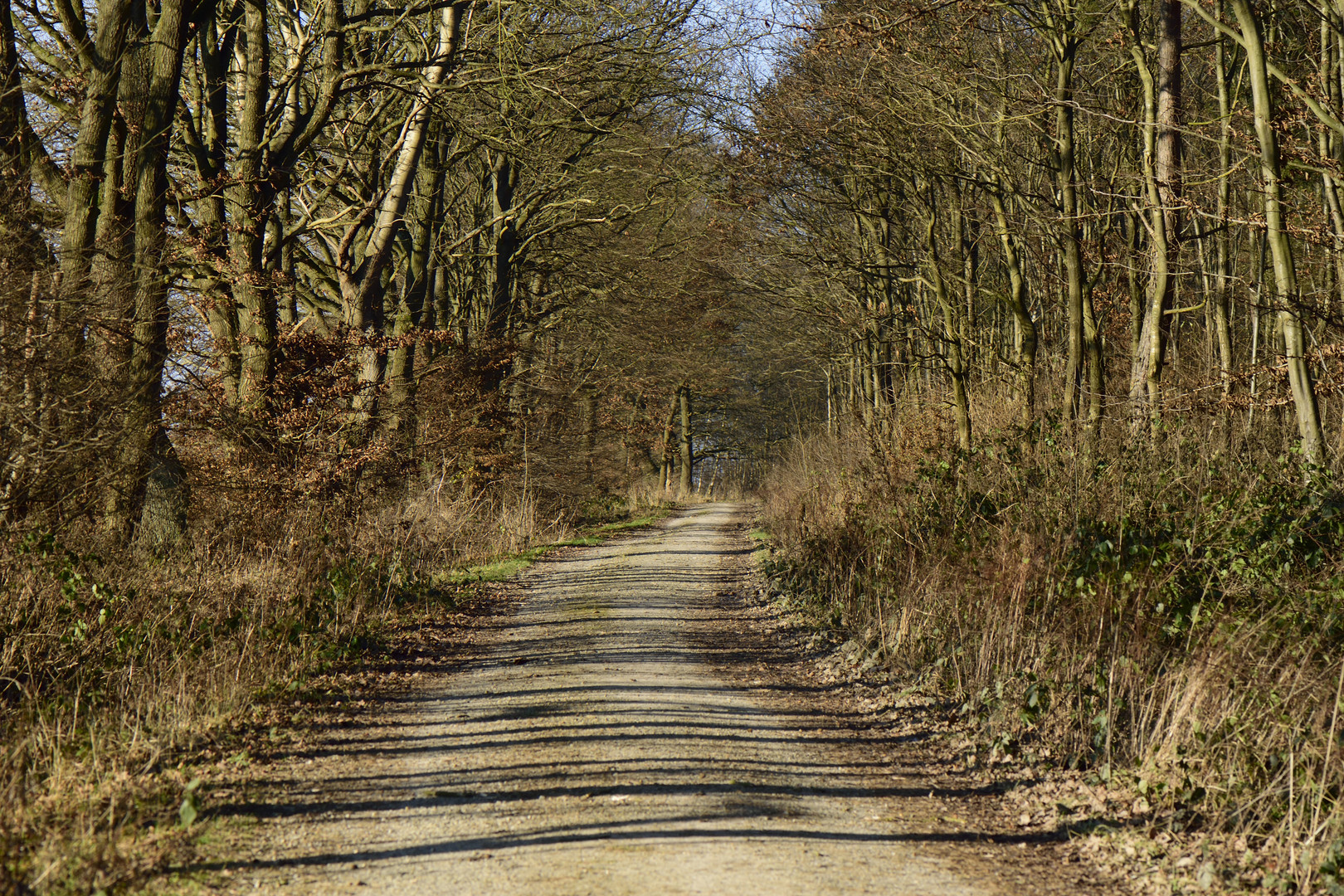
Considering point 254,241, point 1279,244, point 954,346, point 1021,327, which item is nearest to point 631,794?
point 1279,244

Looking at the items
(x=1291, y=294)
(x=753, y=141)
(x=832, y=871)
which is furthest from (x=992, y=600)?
(x=753, y=141)

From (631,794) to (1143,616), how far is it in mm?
3566

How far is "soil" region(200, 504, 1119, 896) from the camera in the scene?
177 inches

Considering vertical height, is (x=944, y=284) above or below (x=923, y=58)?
below

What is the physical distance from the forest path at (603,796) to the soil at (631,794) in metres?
0.01

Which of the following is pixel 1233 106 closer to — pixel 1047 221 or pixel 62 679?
pixel 1047 221

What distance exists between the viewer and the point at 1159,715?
5.63 meters

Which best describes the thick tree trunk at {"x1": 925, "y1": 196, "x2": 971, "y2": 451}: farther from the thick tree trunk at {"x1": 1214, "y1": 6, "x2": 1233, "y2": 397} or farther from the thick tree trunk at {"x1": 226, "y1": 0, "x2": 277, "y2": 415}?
the thick tree trunk at {"x1": 226, "y1": 0, "x2": 277, "y2": 415}

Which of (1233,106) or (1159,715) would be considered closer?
(1159,715)

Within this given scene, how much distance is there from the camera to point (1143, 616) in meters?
6.80

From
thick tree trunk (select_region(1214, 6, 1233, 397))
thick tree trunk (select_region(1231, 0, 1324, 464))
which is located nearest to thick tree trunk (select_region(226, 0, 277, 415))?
thick tree trunk (select_region(1231, 0, 1324, 464))

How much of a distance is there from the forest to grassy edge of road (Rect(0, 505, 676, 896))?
4 cm

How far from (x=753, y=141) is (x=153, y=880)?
43.4 ft

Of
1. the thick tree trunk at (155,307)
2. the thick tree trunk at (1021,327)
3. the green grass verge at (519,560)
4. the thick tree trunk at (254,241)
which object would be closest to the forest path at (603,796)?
the thick tree trunk at (155,307)
